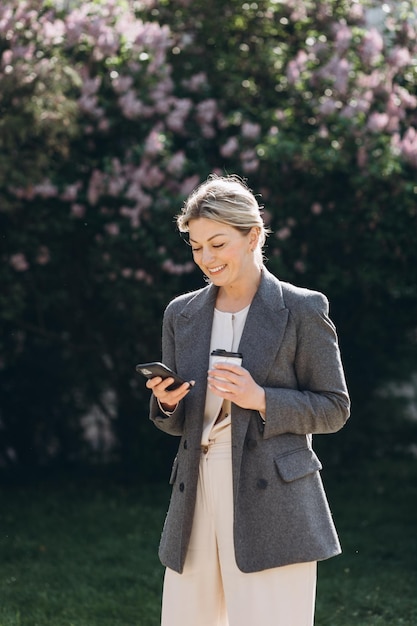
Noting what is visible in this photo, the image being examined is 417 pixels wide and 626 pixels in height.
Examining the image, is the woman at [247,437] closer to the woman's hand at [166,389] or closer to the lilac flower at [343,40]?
the woman's hand at [166,389]

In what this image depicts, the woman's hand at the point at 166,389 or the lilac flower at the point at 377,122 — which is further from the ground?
the lilac flower at the point at 377,122

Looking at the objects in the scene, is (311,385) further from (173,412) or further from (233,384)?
(173,412)

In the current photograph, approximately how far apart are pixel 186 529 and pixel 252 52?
224 inches

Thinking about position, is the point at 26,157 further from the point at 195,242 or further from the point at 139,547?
the point at 195,242

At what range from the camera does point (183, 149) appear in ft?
25.9

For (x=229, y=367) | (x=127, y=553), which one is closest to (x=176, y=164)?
(x=127, y=553)

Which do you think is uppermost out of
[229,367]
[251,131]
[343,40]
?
[343,40]

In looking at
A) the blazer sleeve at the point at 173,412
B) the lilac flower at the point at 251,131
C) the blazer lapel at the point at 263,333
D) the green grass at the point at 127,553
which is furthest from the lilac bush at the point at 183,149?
the blazer lapel at the point at 263,333

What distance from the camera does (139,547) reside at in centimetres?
669

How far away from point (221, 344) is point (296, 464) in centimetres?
46

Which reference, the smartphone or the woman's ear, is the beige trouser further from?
the woman's ear

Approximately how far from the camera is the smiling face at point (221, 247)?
127 inches

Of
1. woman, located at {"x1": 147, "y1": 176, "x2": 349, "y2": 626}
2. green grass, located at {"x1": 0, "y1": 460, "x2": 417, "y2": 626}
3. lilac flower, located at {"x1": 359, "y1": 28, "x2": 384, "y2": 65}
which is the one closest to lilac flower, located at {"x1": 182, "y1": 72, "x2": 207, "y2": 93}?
lilac flower, located at {"x1": 359, "y1": 28, "x2": 384, "y2": 65}

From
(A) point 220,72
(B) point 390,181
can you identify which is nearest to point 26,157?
(A) point 220,72
